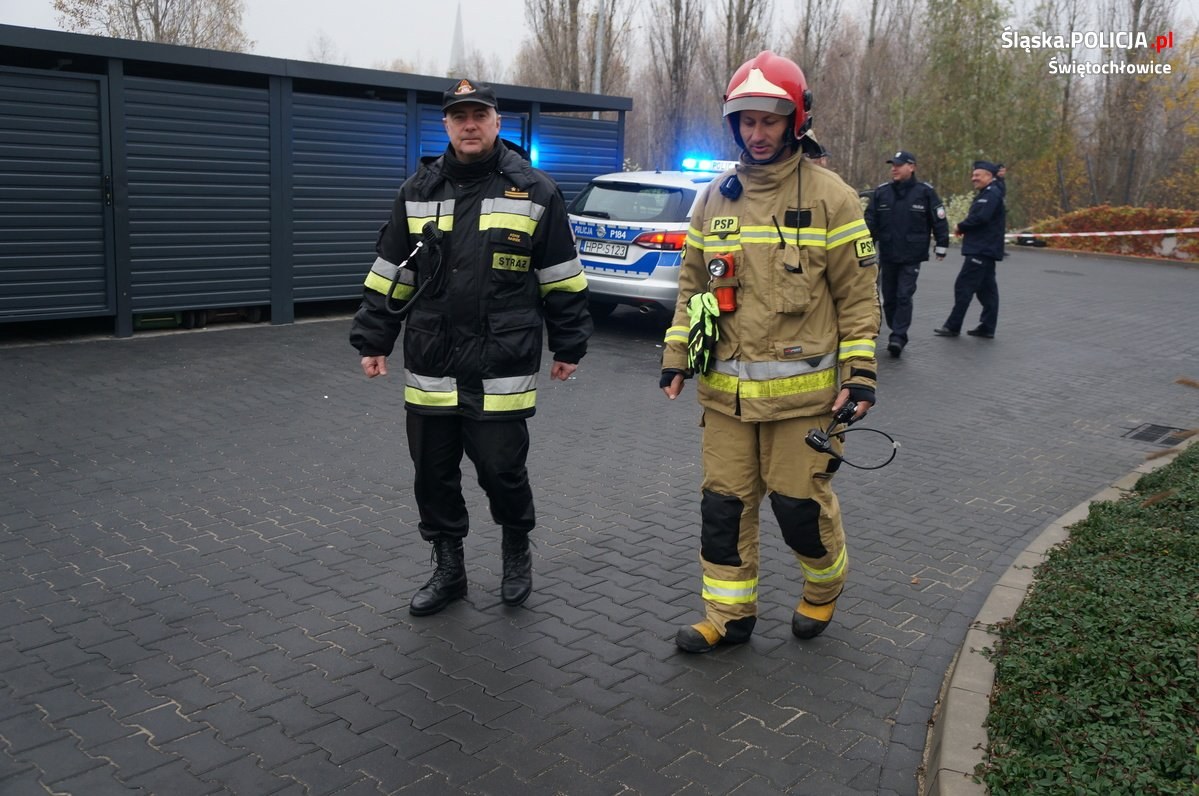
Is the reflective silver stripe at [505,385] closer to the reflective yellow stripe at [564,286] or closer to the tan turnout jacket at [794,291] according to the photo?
the reflective yellow stripe at [564,286]

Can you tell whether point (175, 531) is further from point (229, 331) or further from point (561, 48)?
point (561, 48)

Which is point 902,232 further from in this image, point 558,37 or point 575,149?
point 558,37

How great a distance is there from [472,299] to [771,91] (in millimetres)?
1410

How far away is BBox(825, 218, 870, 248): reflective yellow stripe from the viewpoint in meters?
4.34

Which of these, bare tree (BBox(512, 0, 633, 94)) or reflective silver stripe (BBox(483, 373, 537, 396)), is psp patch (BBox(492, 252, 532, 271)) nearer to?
reflective silver stripe (BBox(483, 373, 537, 396))

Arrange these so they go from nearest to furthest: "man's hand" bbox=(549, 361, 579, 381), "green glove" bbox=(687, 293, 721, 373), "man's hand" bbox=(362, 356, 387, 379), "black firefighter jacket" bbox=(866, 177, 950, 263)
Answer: "green glove" bbox=(687, 293, 721, 373), "man's hand" bbox=(362, 356, 387, 379), "man's hand" bbox=(549, 361, 579, 381), "black firefighter jacket" bbox=(866, 177, 950, 263)

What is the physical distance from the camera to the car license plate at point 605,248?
39.3 ft

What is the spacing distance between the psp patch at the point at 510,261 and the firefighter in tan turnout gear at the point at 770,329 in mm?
680

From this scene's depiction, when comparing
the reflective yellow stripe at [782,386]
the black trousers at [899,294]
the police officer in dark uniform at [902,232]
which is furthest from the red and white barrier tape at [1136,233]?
the reflective yellow stripe at [782,386]

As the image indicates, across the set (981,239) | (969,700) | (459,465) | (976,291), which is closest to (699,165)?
(981,239)

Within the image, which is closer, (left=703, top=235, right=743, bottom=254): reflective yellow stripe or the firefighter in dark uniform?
(left=703, top=235, right=743, bottom=254): reflective yellow stripe

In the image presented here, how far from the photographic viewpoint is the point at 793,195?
14.4 ft

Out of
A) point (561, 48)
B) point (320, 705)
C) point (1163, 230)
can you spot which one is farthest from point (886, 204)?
point (561, 48)
